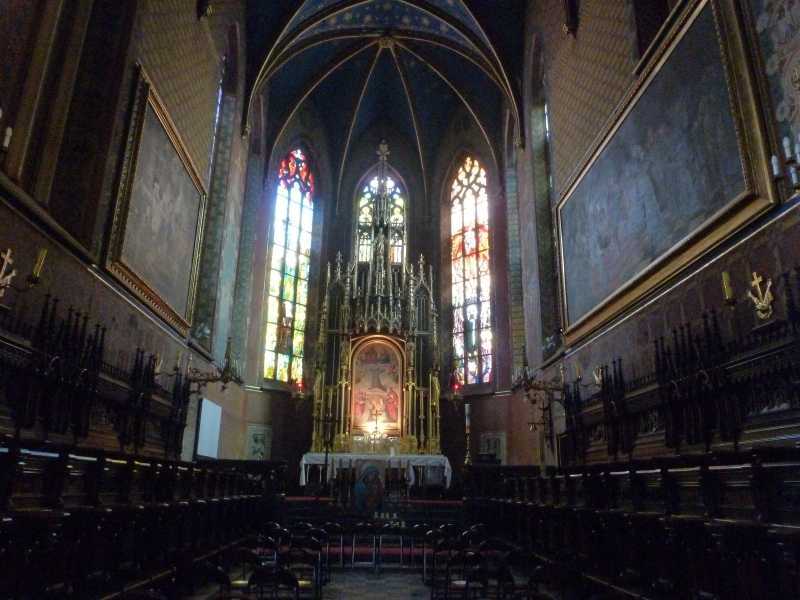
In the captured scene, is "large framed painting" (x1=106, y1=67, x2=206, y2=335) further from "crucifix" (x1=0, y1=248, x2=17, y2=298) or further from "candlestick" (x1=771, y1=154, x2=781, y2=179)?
"candlestick" (x1=771, y1=154, x2=781, y2=179)

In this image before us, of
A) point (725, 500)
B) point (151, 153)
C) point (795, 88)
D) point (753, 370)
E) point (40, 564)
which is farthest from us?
point (151, 153)

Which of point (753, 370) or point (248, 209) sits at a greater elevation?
point (248, 209)

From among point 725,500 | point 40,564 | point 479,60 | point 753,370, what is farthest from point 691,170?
point 479,60

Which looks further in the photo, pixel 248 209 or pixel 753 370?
pixel 248 209

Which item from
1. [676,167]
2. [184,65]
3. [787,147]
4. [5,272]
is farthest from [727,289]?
[184,65]

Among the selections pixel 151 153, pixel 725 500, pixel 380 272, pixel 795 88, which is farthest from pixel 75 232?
pixel 380 272

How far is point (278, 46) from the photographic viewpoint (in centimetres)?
1728

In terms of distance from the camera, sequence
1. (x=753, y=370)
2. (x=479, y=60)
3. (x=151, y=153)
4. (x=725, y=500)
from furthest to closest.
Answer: (x=479, y=60), (x=151, y=153), (x=753, y=370), (x=725, y=500)

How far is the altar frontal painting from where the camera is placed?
1920 centimetres

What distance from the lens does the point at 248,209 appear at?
18.3 m

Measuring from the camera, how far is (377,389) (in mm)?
19656

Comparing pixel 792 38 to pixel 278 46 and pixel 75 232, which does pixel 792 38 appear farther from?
pixel 278 46

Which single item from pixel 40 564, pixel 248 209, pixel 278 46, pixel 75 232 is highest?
pixel 278 46

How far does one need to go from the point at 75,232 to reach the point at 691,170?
332 inches
